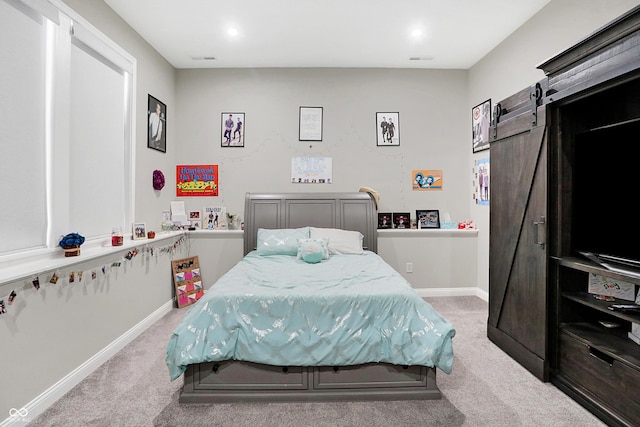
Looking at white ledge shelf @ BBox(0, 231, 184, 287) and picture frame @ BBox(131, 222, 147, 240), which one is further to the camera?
picture frame @ BBox(131, 222, 147, 240)

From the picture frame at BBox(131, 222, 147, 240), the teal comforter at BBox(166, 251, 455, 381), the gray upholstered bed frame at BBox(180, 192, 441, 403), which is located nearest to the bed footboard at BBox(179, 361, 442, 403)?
the gray upholstered bed frame at BBox(180, 192, 441, 403)

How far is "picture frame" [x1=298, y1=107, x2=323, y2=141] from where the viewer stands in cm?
408

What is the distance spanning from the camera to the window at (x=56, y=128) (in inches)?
73.1

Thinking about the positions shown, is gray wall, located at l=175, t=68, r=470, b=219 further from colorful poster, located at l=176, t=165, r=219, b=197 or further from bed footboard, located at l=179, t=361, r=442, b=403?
bed footboard, located at l=179, t=361, r=442, b=403

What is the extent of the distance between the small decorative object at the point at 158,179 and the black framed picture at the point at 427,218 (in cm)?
320

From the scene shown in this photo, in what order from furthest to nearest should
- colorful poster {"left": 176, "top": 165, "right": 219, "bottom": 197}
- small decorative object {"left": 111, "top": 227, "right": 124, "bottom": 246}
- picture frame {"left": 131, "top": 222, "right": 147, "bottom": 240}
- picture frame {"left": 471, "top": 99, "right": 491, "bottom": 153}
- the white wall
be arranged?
colorful poster {"left": 176, "top": 165, "right": 219, "bottom": 197}
picture frame {"left": 471, "top": 99, "right": 491, "bottom": 153}
picture frame {"left": 131, "top": 222, "right": 147, "bottom": 240}
small decorative object {"left": 111, "top": 227, "right": 124, "bottom": 246}
the white wall

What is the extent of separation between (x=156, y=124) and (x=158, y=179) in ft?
2.10

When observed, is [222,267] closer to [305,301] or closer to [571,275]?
[305,301]

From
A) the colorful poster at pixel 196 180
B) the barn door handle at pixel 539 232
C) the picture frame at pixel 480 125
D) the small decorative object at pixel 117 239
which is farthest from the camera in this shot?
the colorful poster at pixel 196 180

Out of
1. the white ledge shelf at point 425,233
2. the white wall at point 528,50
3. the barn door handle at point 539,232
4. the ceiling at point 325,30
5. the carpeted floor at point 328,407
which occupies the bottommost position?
the carpeted floor at point 328,407

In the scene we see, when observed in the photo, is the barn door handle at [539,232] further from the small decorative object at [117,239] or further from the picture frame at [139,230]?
the picture frame at [139,230]

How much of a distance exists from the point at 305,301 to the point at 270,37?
2849mm

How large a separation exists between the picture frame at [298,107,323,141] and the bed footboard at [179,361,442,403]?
2.94 m

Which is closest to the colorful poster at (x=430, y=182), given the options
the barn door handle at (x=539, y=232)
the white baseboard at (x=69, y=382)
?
the barn door handle at (x=539, y=232)
